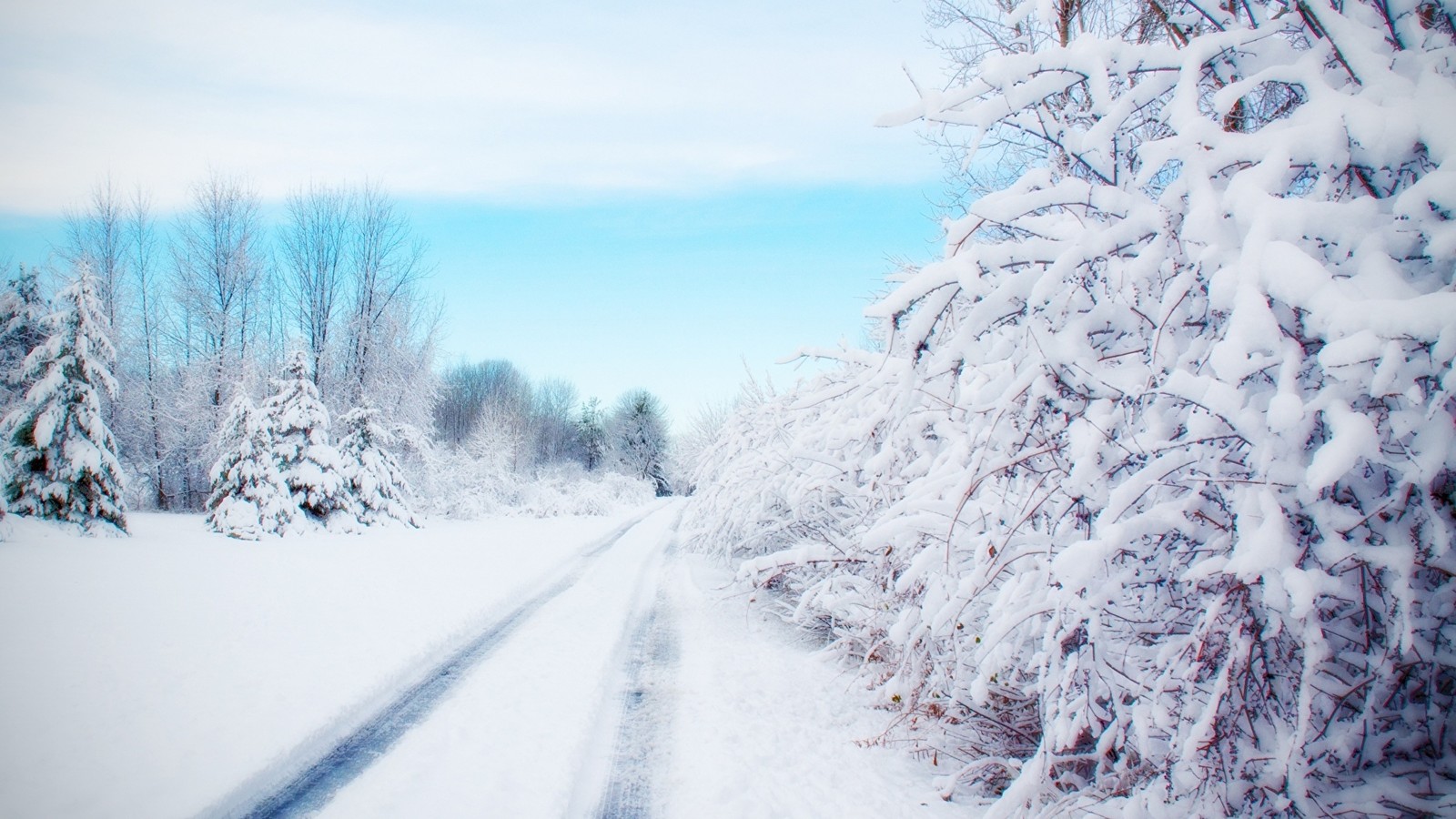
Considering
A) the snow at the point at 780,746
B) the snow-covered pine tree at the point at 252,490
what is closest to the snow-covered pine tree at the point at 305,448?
the snow-covered pine tree at the point at 252,490

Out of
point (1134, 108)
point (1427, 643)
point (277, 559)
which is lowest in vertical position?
point (277, 559)

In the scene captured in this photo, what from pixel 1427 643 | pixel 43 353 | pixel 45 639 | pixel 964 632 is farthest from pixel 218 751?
pixel 43 353

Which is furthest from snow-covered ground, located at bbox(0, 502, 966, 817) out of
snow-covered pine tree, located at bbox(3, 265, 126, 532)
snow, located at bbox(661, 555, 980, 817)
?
snow-covered pine tree, located at bbox(3, 265, 126, 532)

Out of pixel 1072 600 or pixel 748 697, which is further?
pixel 748 697

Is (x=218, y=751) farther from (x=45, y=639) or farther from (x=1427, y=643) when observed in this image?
(x=1427, y=643)

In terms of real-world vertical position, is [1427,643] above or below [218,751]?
above

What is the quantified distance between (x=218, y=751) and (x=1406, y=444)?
5.67m

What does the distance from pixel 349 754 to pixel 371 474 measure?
16966mm

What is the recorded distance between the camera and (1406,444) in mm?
1596

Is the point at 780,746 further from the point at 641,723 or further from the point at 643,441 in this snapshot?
the point at 643,441

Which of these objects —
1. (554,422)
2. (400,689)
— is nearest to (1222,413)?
(400,689)

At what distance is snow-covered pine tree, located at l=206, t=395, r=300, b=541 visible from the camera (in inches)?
A: 536

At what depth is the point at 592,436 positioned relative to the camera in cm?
6650

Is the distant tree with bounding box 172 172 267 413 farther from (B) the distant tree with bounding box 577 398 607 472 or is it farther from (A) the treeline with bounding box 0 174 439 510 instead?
(B) the distant tree with bounding box 577 398 607 472
